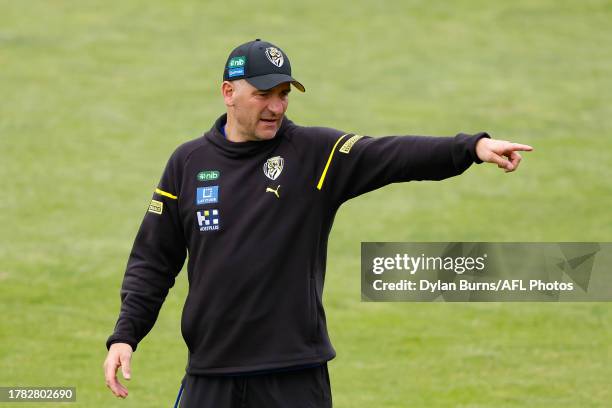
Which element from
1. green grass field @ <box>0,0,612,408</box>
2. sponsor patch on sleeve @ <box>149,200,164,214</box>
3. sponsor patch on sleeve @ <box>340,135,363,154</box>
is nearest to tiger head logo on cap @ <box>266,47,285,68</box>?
sponsor patch on sleeve @ <box>340,135,363,154</box>

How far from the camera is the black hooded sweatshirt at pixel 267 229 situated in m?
Answer: 5.68

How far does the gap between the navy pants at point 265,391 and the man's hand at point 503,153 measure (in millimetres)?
1302

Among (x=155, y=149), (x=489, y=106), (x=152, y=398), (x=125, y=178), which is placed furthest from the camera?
(x=489, y=106)

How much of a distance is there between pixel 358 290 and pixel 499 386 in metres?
3.66

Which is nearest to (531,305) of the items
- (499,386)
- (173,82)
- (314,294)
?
(499,386)

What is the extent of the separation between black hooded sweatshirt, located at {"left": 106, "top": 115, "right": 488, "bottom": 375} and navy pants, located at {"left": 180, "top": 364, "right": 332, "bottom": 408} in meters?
0.07

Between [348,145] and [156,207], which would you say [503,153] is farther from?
[156,207]

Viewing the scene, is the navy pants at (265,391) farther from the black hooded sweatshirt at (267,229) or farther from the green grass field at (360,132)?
the green grass field at (360,132)

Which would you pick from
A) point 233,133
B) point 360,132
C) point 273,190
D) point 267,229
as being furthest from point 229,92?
point 360,132

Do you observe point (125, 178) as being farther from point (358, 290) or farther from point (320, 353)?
point (320, 353)

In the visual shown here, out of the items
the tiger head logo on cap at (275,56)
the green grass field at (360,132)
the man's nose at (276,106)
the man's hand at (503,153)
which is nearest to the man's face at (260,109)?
the man's nose at (276,106)

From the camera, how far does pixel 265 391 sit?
224 inches

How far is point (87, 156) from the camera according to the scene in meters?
20.2

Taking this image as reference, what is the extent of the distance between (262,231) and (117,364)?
913 mm
